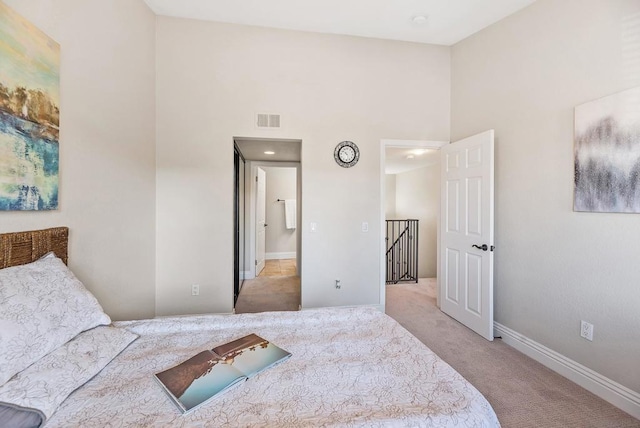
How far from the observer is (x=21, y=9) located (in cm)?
131

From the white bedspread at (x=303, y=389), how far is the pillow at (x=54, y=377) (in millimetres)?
32

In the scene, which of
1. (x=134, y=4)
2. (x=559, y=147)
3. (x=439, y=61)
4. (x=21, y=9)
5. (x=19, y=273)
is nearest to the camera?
(x=19, y=273)

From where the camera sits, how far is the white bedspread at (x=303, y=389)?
32.9 inches

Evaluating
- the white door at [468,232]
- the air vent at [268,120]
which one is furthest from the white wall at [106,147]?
the white door at [468,232]

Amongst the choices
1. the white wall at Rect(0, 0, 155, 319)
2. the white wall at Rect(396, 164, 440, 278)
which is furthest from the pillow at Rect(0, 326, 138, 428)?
the white wall at Rect(396, 164, 440, 278)

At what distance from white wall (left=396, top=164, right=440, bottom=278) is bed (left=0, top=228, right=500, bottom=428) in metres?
5.57

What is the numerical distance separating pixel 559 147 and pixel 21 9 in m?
3.44

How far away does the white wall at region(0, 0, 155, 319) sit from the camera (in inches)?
61.8

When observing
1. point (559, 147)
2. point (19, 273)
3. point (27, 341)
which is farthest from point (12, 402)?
point (559, 147)

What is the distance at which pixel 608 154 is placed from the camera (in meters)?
1.80

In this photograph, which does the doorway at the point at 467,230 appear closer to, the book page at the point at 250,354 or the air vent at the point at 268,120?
the air vent at the point at 268,120

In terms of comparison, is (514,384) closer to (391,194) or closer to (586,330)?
(586,330)

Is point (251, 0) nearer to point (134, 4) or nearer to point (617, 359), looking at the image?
point (134, 4)

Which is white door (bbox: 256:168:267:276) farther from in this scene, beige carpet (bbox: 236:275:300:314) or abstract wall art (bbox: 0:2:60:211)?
abstract wall art (bbox: 0:2:60:211)
